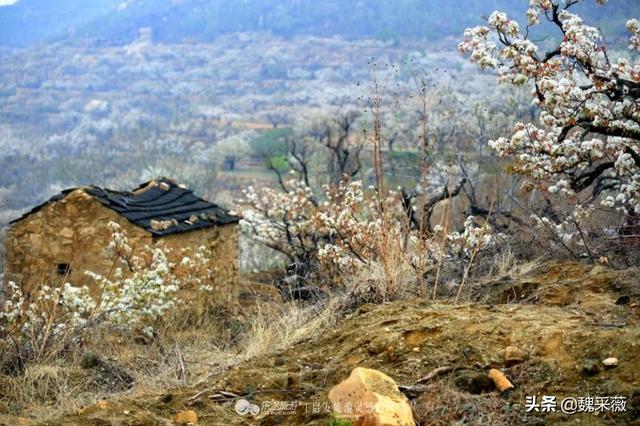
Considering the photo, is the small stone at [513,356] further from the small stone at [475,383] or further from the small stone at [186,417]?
the small stone at [186,417]

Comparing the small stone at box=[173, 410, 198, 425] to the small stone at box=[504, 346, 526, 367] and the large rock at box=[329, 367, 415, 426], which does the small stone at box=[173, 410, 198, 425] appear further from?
the small stone at box=[504, 346, 526, 367]

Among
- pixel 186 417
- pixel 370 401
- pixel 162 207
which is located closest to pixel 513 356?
pixel 370 401

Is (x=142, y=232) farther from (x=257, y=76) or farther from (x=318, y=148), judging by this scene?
(x=257, y=76)

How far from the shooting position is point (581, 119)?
8164mm

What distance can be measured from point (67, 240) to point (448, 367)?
736 cm

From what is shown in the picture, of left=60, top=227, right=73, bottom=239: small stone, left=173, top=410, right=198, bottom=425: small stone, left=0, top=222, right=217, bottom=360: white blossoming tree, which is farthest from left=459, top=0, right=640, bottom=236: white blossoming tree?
left=60, top=227, right=73, bottom=239: small stone

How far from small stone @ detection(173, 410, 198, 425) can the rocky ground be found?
0.01 m

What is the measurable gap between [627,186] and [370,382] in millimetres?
4976

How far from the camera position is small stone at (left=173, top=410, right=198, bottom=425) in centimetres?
462

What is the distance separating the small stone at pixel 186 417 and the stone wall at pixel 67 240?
612cm

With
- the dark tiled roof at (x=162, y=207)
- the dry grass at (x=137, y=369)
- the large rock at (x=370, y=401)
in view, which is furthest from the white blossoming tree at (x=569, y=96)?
the dark tiled roof at (x=162, y=207)

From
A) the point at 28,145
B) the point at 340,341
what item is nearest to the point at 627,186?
the point at 340,341

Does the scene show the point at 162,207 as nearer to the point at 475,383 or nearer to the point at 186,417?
the point at 186,417

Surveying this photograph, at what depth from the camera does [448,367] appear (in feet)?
15.4
